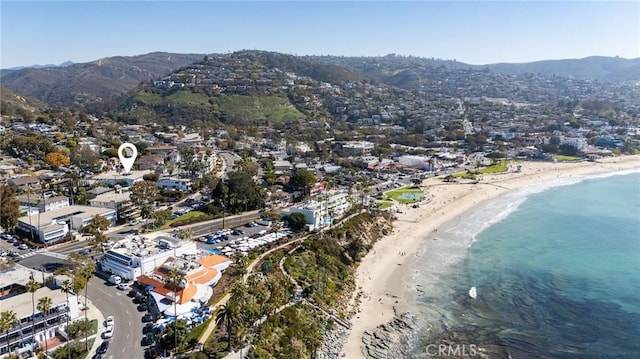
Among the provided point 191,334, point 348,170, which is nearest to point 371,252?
point 191,334

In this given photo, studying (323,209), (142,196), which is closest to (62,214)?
(142,196)

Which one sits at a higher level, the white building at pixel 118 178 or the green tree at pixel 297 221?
the white building at pixel 118 178

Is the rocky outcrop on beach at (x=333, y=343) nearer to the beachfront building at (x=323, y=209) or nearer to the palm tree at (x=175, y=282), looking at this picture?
the palm tree at (x=175, y=282)

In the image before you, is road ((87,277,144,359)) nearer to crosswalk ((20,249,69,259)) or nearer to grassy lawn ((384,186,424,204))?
crosswalk ((20,249,69,259))

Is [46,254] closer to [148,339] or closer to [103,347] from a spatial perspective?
[103,347]

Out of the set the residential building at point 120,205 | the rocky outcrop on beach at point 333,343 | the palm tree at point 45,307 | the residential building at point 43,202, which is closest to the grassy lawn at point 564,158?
the rocky outcrop on beach at point 333,343

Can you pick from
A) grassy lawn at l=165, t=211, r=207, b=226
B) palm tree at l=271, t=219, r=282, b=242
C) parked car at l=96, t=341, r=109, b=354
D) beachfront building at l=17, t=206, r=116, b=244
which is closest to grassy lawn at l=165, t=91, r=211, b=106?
grassy lawn at l=165, t=211, r=207, b=226
